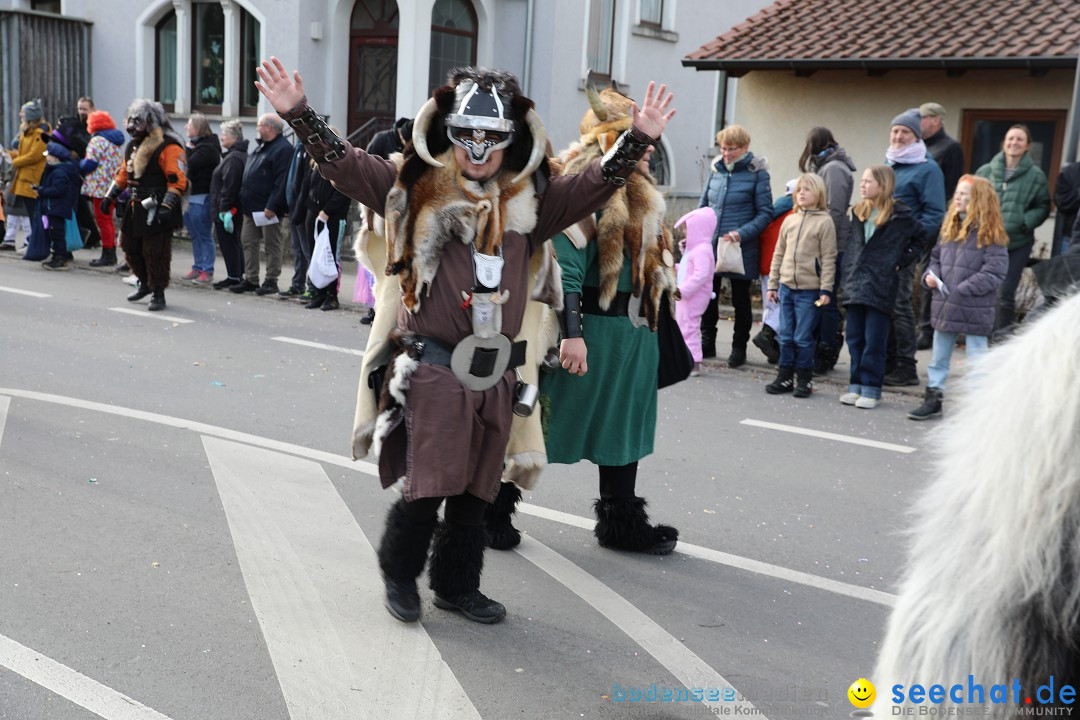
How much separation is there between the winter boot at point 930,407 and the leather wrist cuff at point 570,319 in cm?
453

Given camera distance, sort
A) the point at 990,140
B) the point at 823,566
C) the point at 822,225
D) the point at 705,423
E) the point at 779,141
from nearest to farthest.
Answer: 1. the point at 823,566
2. the point at 705,423
3. the point at 822,225
4. the point at 990,140
5. the point at 779,141

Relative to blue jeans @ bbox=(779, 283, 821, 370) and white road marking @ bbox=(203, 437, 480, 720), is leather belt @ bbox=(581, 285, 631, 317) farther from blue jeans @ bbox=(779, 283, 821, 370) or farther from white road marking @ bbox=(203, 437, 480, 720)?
blue jeans @ bbox=(779, 283, 821, 370)

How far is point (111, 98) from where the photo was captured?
22422 mm

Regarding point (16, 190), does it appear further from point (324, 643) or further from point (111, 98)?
point (324, 643)

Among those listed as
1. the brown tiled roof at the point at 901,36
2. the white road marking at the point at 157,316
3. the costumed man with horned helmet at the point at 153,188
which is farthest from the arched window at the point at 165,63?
the white road marking at the point at 157,316

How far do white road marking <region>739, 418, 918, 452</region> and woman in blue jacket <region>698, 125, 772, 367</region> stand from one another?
225 cm

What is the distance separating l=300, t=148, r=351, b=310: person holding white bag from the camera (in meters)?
11.8

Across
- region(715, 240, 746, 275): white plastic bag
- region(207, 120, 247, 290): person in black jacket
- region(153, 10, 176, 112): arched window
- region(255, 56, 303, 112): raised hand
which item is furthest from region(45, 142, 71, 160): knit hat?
region(255, 56, 303, 112): raised hand

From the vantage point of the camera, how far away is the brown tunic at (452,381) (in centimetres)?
383

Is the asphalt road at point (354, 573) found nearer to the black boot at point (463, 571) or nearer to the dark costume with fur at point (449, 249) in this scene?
the black boot at point (463, 571)

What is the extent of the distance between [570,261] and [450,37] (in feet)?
52.4

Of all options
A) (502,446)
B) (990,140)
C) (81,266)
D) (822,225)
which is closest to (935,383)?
(822,225)

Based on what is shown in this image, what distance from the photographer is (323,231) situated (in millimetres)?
11750

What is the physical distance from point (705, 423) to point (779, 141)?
952 cm
